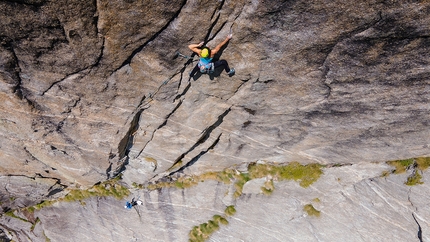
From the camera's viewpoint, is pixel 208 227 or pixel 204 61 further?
pixel 208 227

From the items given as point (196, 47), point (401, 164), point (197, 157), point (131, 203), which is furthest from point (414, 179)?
point (131, 203)

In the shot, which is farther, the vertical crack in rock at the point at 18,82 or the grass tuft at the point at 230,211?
the grass tuft at the point at 230,211

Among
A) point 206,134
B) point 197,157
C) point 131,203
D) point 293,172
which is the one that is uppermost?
point 206,134

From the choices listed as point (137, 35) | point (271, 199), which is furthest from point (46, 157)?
point (271, 199)

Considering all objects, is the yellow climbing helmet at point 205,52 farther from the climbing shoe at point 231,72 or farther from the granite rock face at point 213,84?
the climbing shoe at point 231,72

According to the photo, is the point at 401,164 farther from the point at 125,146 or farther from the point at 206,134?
the point at 125,146

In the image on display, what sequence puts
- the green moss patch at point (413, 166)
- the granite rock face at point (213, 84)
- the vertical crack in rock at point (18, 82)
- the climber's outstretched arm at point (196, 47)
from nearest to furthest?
the granite rock face at point (213, 84) → the climber's outstretched arm at point (196, 47) → the vertical crack in rock at point (18, 82) → the green moss patch at point (413, 166)

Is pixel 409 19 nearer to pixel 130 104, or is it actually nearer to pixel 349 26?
pixel 349 26

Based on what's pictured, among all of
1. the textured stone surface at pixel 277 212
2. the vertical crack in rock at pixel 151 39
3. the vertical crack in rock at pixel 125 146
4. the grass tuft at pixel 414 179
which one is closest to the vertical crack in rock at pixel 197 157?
Result: the textured stone surface at pixel 277 212
